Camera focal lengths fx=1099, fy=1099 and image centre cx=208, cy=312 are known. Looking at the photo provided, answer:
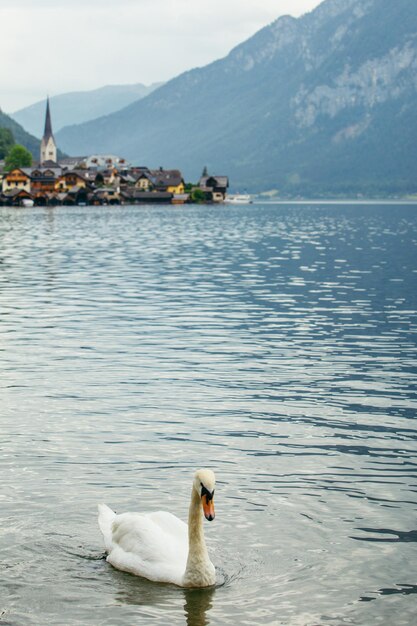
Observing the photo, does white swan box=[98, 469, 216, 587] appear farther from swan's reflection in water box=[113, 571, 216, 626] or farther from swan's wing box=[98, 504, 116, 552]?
swan's reflection in water box=[113, 571, 216, 626]

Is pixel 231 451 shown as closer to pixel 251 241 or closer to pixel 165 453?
pixel 165 453

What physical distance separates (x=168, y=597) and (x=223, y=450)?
7.03 m

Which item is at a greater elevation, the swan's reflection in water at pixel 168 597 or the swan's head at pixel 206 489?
the swan's head at pixel 206 489

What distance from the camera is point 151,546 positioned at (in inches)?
589

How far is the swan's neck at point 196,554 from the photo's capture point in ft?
45.6

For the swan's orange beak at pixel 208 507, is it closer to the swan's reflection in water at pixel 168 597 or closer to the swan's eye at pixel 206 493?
the swan's eye at pixel 206 493

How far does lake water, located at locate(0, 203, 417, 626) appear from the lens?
573 inches

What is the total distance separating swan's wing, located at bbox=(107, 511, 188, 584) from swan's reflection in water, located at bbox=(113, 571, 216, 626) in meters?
0.13

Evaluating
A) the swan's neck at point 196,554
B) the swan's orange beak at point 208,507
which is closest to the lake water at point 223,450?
the swan's neck at point 196,554

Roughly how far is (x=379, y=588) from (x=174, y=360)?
56.5ft

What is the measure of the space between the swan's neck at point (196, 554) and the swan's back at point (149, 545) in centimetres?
24

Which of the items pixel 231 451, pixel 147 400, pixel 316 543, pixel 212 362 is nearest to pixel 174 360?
pixel 212 362

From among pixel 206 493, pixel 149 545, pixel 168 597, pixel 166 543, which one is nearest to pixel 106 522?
pixel 149 545

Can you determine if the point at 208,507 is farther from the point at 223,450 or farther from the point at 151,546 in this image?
the point at 223,450
